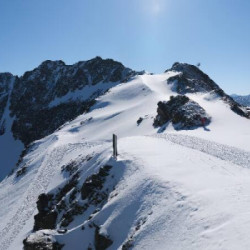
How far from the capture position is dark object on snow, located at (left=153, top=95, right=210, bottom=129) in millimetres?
30250

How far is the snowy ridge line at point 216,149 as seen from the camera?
18511mm

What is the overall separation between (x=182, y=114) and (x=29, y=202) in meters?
20.0

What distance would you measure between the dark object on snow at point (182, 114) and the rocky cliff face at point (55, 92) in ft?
237

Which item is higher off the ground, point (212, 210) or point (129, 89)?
point (129, 89)

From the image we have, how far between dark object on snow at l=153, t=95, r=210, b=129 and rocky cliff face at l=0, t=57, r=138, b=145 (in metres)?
72.4

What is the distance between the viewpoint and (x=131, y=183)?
1516cm

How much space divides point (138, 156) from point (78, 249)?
23.4ft

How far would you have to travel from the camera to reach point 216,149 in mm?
20875

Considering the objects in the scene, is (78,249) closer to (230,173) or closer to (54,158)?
(230,173)

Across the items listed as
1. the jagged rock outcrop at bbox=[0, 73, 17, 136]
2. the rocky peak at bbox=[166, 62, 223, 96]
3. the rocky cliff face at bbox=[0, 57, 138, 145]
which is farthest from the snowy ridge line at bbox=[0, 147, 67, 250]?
the jagged rock outcrop at bbox=[0, 73, 17, 136]

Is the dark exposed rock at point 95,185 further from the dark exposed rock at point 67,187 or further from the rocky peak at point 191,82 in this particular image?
the rocky peak at point 191,82

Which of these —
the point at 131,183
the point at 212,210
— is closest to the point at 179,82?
the point at 131,183

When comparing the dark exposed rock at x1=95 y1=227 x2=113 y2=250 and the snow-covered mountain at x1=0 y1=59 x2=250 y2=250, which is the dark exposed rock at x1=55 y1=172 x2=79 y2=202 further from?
the dark exposed rock at x1=95 y1=227 x2=113 y2=250

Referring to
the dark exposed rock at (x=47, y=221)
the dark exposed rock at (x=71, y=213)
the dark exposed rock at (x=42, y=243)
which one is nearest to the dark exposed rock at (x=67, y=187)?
the dark exposed rock at (x=47, y=221)
